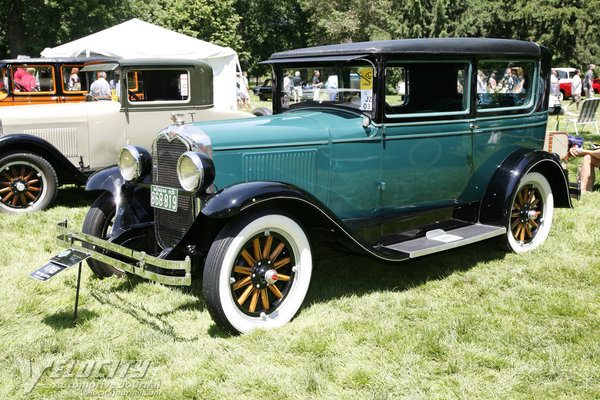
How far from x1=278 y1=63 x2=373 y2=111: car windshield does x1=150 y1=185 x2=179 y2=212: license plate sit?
159 centimetres

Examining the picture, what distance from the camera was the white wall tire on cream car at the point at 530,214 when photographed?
5.12 m

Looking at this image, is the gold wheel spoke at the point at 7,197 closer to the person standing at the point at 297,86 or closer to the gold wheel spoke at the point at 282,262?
the person standing at the point at 297,86

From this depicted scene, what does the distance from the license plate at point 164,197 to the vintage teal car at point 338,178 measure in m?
0.01

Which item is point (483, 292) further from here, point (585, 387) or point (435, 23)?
point (435, 23)

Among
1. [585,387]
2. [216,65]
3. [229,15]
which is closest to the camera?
[585,387]

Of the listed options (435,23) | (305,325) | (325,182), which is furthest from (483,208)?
(435,23)

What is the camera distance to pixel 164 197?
149 inches

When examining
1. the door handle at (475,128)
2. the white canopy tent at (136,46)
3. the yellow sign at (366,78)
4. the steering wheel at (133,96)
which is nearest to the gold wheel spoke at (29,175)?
the steering wheel at (133,96)

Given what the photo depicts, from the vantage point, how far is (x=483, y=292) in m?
4.32

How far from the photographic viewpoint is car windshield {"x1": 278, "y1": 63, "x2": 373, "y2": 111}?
4299 mm

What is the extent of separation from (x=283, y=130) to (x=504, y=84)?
7.93 feet

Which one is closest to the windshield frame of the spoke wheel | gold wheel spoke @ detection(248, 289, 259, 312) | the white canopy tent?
gold wheel spoke @ detection(248, 289, 259, 312)

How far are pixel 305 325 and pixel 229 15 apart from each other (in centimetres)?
3168

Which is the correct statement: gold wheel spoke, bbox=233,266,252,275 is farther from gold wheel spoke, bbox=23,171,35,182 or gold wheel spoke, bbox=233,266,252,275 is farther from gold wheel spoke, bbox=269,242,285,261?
gold wheel spoke, bbox=23,171,35,182
